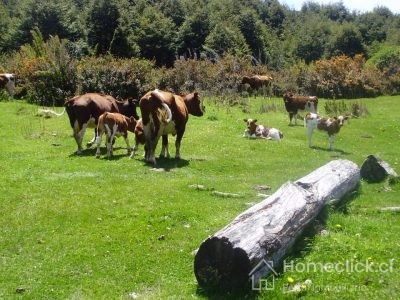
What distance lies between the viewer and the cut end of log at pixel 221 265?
741 centimetres

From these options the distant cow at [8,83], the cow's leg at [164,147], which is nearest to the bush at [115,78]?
the distant cow at [8,83]

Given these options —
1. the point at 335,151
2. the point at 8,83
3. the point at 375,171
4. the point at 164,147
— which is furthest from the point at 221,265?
the point at 8,83

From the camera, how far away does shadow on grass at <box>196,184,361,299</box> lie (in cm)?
741

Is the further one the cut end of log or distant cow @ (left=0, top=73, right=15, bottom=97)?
distant cow @ (left=0, top=73, right=15, bottom=97)

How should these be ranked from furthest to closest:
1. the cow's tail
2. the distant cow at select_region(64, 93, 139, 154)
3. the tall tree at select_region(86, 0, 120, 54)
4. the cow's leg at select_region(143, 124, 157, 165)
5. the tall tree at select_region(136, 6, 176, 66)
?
the tall tree at select_region(136, 6, 176, 66), the tall tree at select_region(86, 0, 120, 54), the distant cow at select_region(64, 93, 139, 154), the cow's leg at select_region(143, 124, 157, 165), the cow's tail

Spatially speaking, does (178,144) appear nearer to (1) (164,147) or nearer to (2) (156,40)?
(1) (164,147)

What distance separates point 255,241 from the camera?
7629 millimetres

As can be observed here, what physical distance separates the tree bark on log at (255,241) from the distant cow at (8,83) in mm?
25760

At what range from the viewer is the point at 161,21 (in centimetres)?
5969

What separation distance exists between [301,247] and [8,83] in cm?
2704

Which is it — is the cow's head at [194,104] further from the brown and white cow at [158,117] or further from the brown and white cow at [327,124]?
the brown and white cow at [327,124]

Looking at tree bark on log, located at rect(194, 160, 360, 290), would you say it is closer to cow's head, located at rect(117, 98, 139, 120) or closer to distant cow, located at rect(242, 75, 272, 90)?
cow's head, located at rect(117, 98, 139, 120)

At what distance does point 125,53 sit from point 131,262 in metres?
47.1

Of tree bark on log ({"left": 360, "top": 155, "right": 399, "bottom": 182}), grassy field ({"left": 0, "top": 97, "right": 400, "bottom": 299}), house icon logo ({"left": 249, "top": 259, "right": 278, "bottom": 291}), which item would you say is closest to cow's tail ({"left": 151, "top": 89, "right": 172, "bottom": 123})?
grassy field ({"left": 0, "top": 97, "right": 400, "bottom": 299})
